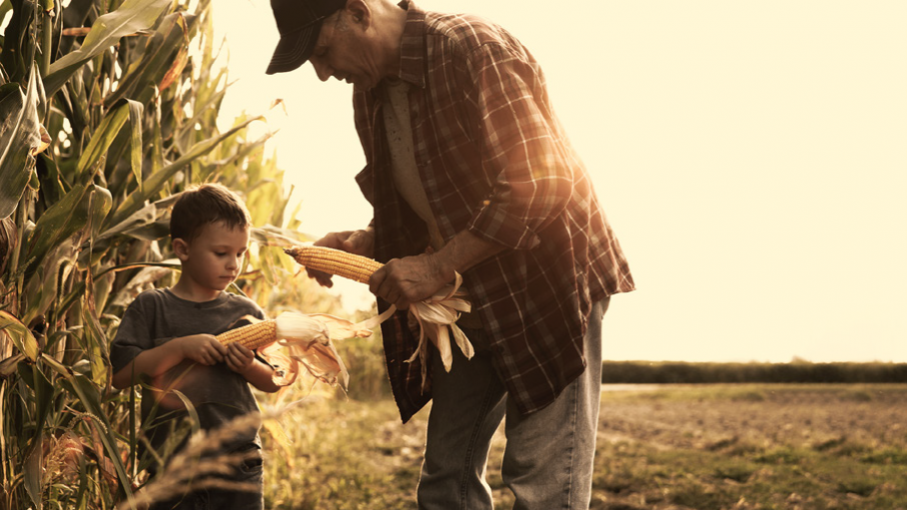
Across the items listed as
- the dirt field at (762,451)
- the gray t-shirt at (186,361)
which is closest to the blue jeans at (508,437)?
the gray t-shirt at (186,361)

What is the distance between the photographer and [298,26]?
5.70ft

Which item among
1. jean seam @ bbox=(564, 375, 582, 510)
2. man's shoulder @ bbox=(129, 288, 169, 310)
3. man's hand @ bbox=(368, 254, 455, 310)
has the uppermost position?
man's hand @ bbox=(368, 254, 455, 310)

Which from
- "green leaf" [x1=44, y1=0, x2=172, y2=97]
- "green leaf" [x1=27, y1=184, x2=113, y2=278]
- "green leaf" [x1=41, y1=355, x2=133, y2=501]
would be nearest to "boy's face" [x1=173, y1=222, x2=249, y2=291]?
"green leaf" [x1=27, y1=184, x2=113, y2=278]

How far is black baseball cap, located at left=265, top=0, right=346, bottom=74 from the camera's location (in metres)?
1.71

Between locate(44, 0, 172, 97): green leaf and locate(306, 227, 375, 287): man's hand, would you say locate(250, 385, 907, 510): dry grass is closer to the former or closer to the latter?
locate(306, 227, 375, 287): man's hand

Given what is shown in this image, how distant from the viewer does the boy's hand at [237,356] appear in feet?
5.91

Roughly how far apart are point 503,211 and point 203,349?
30.2 inches

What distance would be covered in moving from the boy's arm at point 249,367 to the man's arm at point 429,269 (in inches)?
14.4

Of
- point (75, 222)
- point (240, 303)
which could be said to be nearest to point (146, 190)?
point (75, 222)

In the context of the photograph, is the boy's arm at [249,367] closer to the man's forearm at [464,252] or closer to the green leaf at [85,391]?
the green leaf at [85,391]

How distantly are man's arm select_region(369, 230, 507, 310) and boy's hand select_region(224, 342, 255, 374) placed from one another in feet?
1.18

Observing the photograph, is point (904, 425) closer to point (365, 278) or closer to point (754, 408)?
point (754, 408)

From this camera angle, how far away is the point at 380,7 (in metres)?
1.81

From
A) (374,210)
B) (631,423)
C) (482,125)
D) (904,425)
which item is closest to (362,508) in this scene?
(374,210)
